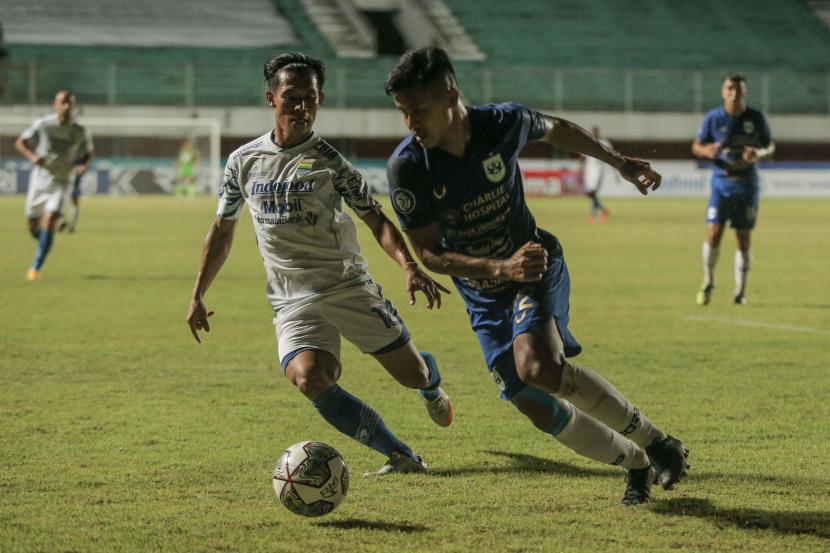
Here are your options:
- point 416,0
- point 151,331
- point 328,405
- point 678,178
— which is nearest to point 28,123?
point 416,0

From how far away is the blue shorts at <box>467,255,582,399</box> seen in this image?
5051mm

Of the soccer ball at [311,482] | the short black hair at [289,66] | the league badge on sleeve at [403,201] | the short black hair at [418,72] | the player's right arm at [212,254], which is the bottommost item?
the soccer ball at [311,482]

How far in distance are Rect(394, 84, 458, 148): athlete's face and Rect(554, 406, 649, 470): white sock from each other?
1267mm

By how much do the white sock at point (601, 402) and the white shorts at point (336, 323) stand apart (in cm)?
99

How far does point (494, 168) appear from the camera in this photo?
4.95m

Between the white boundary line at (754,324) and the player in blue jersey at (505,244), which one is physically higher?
the player in blue jersey at (505,244)

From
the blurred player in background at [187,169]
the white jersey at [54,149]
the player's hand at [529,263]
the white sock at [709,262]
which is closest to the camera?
the player's hand at [529,263]

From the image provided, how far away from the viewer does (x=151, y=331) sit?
10.9 meters

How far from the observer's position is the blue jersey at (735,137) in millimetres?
12688

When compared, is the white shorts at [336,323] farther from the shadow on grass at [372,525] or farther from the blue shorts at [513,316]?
the shadow on grass at [372,525]

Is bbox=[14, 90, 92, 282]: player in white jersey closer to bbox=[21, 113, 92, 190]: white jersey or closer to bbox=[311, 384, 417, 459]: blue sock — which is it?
bbox=[21, 113, 92, 190]: white jersey

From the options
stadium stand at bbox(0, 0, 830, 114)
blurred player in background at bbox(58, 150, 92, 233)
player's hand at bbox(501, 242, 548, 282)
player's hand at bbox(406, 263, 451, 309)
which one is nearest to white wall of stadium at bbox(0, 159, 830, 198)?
stadium stand at bbox(0, 0, 830, 114)

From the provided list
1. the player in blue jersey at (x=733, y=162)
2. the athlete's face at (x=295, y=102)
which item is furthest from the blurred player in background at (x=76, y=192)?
the athlete's face at (x=295, y=102)

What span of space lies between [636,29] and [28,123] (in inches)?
960
